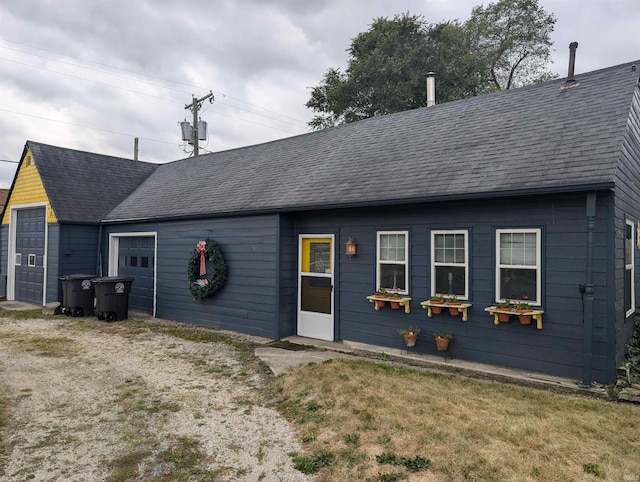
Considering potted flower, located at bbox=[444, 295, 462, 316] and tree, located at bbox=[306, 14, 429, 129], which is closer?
potted flower, located at bbox=[444, 295, 462, 316]

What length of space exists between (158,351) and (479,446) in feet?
18.1

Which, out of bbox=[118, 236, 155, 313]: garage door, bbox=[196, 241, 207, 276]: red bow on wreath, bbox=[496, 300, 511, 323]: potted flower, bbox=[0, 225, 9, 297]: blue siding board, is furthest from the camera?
Answer: bbox=[0, 225, 9, 297]: blue siding board

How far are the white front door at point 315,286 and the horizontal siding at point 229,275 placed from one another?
563 mm

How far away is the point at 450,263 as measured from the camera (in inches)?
247

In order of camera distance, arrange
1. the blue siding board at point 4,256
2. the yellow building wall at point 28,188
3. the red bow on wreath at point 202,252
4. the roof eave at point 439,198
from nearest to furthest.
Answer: the roof eave at point 439,198 → the red bow on wreath at point 202,252 → the yellow building wall at point 28,188 → the blue siding board at point 4,256

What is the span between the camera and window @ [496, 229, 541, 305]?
5.52 metres

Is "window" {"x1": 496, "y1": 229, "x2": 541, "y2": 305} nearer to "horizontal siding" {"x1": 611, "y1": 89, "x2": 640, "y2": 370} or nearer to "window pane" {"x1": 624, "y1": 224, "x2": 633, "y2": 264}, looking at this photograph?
"horizontal siding" {"x1": 611, "y1": 89, "x2": 640, "y2": 370}

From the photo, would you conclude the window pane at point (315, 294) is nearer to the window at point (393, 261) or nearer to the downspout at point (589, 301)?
the window at point (393, 261)

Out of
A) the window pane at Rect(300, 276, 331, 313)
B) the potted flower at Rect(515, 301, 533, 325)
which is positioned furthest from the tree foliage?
the potted flower at Rect(515, 301, 533, 325)

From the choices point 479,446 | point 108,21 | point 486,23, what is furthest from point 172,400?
point 486,23

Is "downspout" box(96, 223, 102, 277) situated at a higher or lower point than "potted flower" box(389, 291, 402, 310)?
higher

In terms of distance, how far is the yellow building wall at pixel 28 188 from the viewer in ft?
40.3

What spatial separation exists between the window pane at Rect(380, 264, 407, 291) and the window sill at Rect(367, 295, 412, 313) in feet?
0.78

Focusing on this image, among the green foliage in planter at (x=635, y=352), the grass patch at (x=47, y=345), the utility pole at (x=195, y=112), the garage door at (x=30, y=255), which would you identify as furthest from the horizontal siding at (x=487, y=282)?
the utility pole at (x=195, y=112)
